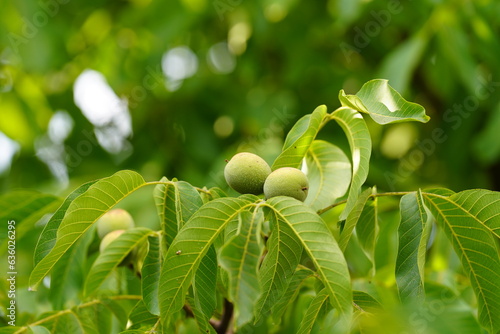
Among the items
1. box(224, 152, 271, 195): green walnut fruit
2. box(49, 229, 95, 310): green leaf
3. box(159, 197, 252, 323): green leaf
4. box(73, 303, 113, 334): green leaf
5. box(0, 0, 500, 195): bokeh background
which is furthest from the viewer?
box(0, 0, 500, 195): bokeh background

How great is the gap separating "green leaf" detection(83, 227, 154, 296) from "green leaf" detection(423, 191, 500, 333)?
0.56 m

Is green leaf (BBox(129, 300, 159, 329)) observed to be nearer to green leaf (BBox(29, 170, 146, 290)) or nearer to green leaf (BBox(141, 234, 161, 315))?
green leaf (BBox(141, 234, 161, 315))

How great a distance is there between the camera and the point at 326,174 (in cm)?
132

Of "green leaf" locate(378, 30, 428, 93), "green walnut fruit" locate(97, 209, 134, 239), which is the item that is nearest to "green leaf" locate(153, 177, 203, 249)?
"green walnut fruit" locate(97, 209, 134, 239)

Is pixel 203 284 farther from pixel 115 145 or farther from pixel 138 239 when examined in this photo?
pixel 115 145

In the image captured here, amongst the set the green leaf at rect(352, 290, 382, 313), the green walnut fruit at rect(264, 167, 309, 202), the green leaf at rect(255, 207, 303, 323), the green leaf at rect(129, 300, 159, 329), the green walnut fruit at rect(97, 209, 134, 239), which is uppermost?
the green walnut fruit at rect(264, 167, 309, 202)

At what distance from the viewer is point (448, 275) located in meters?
1.63

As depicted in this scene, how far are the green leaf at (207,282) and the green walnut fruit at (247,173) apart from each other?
19 cm

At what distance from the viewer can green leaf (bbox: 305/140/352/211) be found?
4.21ft

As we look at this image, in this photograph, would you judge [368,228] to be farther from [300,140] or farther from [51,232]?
[51,232]

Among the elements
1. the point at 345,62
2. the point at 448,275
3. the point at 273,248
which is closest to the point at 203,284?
the point at 273,248

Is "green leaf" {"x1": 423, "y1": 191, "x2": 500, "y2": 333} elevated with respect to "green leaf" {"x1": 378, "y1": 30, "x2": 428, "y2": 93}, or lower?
lower

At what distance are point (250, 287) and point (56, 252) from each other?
36cm

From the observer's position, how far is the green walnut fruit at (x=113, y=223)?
1435mm
